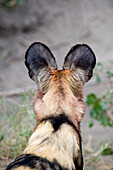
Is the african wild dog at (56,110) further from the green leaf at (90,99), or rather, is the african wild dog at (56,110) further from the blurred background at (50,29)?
the blurred background at (50,29)

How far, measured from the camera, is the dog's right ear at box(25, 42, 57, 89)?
2498mm

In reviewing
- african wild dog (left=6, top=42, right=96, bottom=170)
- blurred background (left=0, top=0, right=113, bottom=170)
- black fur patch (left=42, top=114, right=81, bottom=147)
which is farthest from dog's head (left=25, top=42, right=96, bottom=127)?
blurred background (left=0, top=0, right=113, bottom=170)

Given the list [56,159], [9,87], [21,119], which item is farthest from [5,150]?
[9,87]

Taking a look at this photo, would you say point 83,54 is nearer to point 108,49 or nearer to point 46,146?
point 46,146

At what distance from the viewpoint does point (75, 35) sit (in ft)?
33.0

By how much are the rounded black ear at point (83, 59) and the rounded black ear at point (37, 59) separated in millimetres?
173

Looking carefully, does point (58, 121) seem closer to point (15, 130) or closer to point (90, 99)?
point (15, 130)

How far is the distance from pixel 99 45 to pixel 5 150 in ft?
21.0

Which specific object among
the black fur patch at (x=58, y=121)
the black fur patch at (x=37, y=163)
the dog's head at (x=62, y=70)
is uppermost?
the dog's head at (x=62, y=70)

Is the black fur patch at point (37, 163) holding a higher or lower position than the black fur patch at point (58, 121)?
lower

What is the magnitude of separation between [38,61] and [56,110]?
44cm

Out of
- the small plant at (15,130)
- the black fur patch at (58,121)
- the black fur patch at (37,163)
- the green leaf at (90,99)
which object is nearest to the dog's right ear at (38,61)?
the black fur patch at (58,121)

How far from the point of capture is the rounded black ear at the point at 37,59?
8.20ft

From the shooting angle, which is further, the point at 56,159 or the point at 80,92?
the point at 80,92
